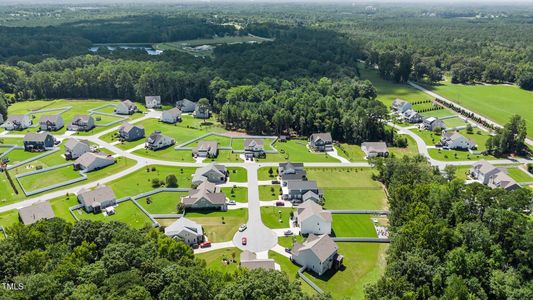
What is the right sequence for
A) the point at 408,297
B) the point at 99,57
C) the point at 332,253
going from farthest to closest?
the point at 99,57, the point at 332,253, the point at 408,297

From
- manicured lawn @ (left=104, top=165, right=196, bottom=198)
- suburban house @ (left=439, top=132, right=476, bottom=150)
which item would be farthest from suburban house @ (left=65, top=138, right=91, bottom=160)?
suburban house @ (left=439, top=132, right=476, bottom=150)

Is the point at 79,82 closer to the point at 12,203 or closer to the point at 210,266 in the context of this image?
the point at 12,203

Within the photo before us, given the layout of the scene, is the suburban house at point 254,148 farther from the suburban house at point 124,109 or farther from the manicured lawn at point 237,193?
the suburban house at point 124,109

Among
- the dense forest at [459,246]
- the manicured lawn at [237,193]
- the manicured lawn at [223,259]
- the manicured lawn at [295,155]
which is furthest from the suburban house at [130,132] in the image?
the dense forest at [459,246]

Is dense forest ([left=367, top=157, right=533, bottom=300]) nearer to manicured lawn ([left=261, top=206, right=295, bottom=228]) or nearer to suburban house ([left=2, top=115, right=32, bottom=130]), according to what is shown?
manicured lawn ([left=261, top=206, right=295, bottom=228])

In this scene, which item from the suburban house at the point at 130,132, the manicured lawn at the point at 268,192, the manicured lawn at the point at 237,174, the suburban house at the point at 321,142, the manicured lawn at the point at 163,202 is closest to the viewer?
the manicured lawn at the point at 163,202

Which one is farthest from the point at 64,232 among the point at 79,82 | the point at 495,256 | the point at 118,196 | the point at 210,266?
the point at 79,82
